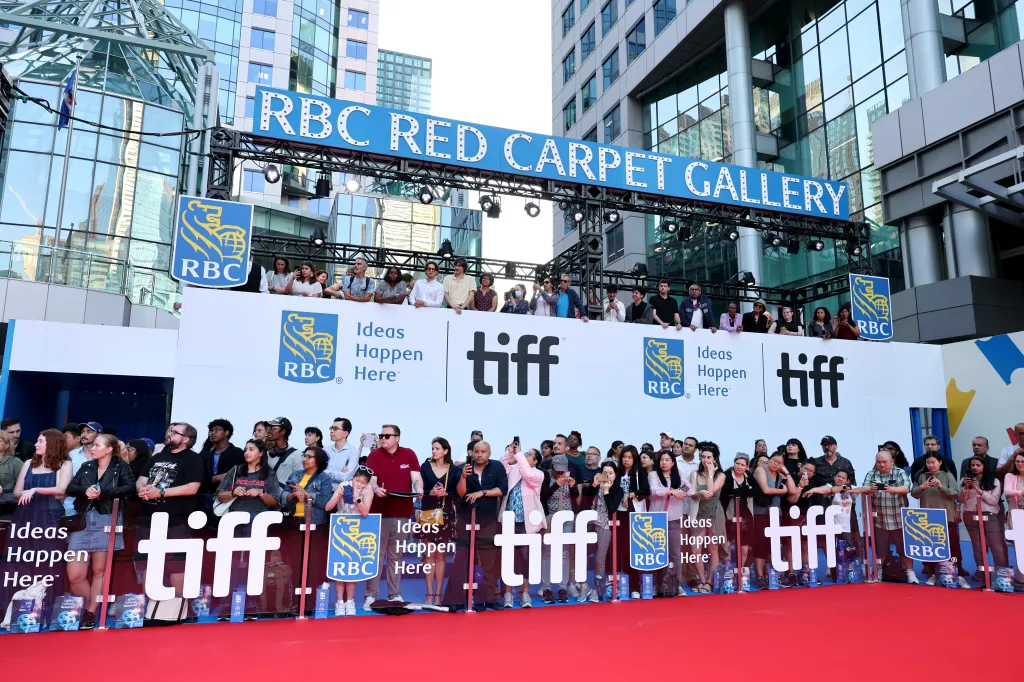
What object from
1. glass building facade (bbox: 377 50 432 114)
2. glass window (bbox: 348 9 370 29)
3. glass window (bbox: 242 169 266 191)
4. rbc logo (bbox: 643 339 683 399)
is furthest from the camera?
glass building facade (bbox: 377 50 432 114)

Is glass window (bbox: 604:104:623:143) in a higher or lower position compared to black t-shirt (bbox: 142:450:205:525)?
higher

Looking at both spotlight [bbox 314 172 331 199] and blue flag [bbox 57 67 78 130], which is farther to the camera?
blue flag [bbox 57 67 78 130]

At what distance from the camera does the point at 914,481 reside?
9469mm

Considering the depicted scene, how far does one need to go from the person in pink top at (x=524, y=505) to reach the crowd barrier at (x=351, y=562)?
29 millimetres

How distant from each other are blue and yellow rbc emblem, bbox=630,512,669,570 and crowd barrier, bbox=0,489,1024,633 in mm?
15

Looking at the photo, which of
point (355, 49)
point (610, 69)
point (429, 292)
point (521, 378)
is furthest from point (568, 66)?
point (521, 378)

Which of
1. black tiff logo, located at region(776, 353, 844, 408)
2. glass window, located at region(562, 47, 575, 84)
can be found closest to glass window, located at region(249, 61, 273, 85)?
glass window, located at region(562, 47, 575, 84)

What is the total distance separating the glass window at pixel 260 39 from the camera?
43.5 m

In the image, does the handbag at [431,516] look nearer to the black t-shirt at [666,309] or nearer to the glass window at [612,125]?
the black t-shirt at [666,309]

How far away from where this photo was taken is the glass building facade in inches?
5162

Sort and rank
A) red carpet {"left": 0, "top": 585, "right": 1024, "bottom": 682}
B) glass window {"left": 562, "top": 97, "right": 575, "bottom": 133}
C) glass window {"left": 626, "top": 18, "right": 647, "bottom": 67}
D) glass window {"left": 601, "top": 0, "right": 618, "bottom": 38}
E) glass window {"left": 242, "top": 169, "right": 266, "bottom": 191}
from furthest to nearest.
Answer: glass window {"left": 242, "top": 169, "right": 266, "bottom": 191} < glass window {"left": 562, "top": 97, "right": 575, "bottom": 133} < glass window {"left": 601, "top": 0, "right": 618, "bottom": 38} < glass window {"left": 626, "top": 18, "right": 647, "bottom": 67} < red carpet {"left": 0, "top": 585, "right": 1024, "bottom": 682}

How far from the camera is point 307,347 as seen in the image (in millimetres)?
10430

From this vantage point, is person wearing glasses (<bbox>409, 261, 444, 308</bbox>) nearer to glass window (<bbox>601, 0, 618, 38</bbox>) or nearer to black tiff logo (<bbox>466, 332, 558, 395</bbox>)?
black tiff logo (<bbox>466, 332, 558, 395</bbox>)

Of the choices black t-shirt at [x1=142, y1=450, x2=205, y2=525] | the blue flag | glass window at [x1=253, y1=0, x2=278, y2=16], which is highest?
glass window at [x1=253, y1=0, x2=278, y2=16]
